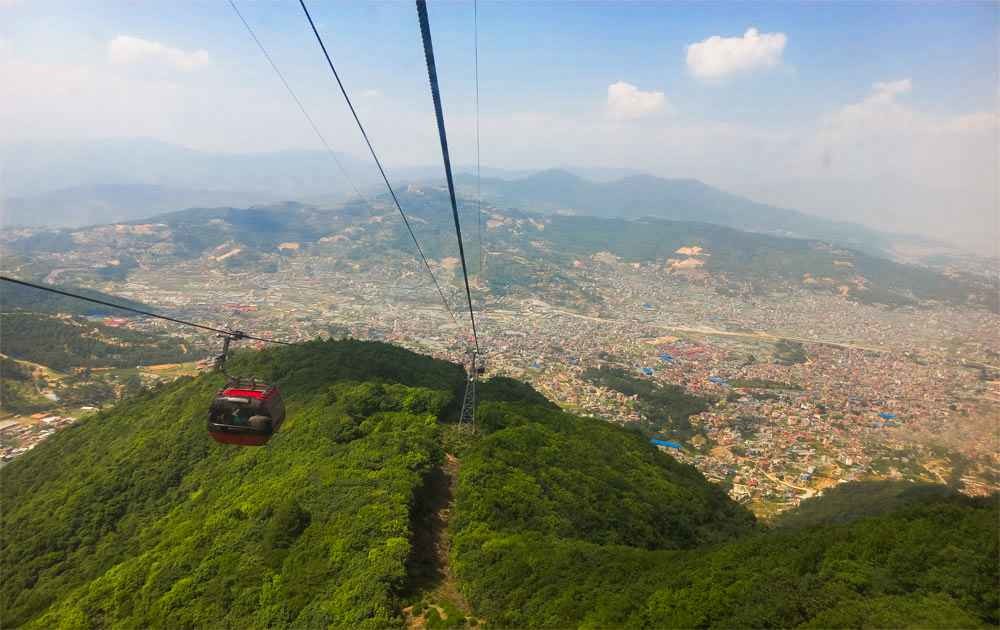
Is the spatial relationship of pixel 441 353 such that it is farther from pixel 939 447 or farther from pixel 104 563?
pixel 939 447

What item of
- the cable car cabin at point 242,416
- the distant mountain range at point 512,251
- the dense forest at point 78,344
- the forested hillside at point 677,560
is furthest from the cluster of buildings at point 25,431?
the distant mountain range at point 512,251

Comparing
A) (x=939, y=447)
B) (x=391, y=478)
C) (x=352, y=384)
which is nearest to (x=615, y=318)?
(x=939, y=447)

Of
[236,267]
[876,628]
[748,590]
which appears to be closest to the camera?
[876,628]

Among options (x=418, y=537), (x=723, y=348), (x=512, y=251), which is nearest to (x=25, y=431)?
(x=418, y=537)

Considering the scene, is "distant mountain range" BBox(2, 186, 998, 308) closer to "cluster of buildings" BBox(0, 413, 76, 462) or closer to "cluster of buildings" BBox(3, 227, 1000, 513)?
"cluster of buildings" BBox(3, 227, 1000, 513)

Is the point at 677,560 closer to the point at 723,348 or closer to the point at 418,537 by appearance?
the point at 418,537

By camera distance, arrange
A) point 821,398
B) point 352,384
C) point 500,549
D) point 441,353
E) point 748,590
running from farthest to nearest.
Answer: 1. point 441,353
2. point 821,398
3. point 352,384
4. point 500,549
5. point 748,590
